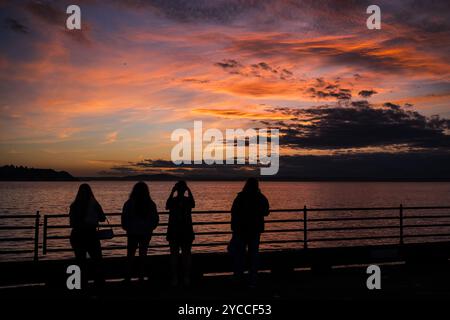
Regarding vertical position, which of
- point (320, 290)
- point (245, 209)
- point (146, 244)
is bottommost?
point (320, 290)

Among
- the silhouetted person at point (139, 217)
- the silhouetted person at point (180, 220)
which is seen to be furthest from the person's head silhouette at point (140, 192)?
the silhouetted person at point (180, 220)

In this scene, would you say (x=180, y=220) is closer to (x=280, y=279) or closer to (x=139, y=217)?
(x=139, y=217)

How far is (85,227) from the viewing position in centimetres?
974

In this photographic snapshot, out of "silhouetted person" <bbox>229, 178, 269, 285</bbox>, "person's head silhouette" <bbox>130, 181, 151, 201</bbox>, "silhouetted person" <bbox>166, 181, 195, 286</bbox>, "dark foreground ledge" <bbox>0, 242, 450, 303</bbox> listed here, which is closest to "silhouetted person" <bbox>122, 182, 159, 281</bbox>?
"person's head silhouette" <bbox>130, 181, 151, 201</bbox>

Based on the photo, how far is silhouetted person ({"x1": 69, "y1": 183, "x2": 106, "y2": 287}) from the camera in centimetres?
970

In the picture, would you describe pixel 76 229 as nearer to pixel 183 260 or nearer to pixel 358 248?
pixel 183 260

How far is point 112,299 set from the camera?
8.80 meters

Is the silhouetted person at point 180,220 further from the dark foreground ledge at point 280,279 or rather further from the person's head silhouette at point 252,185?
the person's head silhouette at point 252,185
